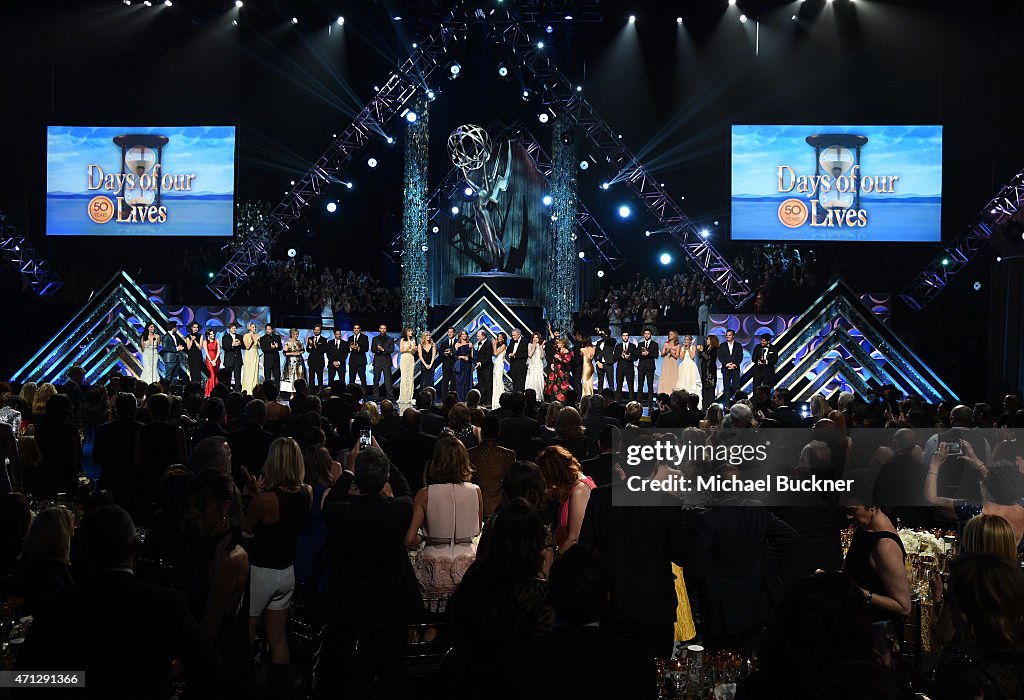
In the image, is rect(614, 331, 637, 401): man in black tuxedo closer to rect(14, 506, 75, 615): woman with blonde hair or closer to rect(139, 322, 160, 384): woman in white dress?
rect(139, 322, 160, 384): woman in white dress

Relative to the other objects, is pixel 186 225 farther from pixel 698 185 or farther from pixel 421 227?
pixel 698 185

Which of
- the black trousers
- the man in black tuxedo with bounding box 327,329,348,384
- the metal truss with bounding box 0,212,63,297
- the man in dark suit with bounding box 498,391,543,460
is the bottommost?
the man in dark suit with bounding box 498,391,543,460

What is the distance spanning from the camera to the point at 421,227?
70.9 ft

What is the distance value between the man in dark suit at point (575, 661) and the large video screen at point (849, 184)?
18691 mm

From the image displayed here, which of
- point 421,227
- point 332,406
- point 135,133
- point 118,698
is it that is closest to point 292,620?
point 118,698

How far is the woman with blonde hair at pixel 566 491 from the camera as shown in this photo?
492cm

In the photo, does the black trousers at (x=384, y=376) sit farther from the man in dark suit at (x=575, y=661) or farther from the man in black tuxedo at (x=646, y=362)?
the man in dark suit at (x=575, y=661)

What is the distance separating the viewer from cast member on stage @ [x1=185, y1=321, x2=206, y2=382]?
1853cm

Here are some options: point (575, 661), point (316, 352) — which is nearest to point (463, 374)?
point (316, 352)

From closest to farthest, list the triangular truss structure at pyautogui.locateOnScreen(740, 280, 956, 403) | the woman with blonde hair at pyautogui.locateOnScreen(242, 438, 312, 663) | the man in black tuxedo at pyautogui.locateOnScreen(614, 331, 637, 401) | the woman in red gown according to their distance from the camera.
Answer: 1. the woman with blonde hair at pyautogui.locateOnScreen(242, 438, 312, 663)
2. the triangular truss structure at pyautogui.locateOnScreen(740, 280, 956, 403)
3. the man in black tuxedo at pyautogui.locateOnScreen(614, 331, 637, 401)
4. the woman in red gown

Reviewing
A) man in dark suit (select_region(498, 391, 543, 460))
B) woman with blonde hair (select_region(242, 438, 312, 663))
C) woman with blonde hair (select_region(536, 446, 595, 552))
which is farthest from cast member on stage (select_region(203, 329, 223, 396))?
woman with blonde hair (select_region(536, 446, 595, 552))

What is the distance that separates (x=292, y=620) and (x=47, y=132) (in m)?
19.3

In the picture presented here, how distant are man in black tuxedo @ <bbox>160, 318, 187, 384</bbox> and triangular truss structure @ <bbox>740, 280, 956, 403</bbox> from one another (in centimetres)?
1069

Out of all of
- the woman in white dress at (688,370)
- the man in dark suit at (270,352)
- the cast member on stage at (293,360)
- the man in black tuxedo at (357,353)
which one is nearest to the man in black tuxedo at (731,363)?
the woman in white dress at (688,370)
